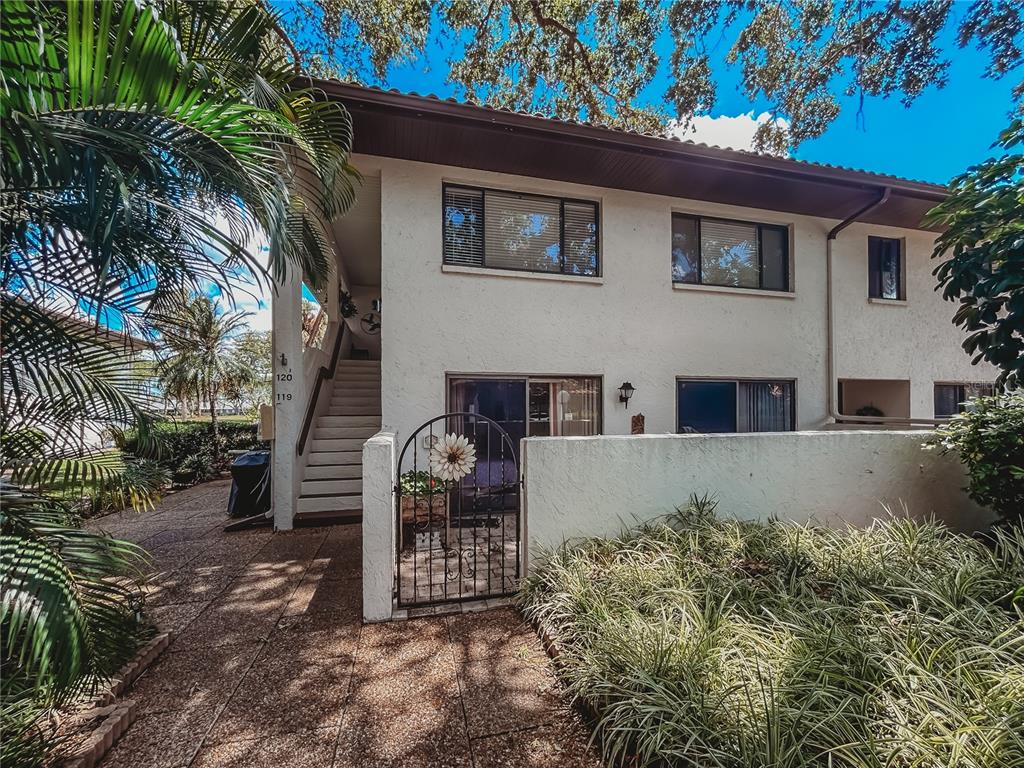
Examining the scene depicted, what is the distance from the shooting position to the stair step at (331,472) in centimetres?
681

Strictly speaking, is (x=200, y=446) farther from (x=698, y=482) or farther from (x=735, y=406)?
(x=735, y=406)

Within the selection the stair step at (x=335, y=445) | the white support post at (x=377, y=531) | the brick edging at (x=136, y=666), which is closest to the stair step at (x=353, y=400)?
the stair step at (x=335, y=445)

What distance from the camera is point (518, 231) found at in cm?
680

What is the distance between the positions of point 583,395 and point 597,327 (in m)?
1.23

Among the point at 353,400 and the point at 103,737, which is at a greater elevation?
the point at 353,400

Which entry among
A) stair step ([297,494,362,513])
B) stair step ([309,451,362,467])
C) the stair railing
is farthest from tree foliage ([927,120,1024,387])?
the stair railing

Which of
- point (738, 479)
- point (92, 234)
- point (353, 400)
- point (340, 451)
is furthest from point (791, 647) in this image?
point (353, 400)

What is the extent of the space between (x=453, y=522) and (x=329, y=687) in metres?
3.26

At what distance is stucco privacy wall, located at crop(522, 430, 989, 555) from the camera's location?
4.26 meters

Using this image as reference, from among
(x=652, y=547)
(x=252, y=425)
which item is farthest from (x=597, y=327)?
(x=252, y=425)

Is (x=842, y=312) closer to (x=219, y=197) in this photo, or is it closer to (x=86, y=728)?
(x=219, y=197)

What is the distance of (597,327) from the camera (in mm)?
6973

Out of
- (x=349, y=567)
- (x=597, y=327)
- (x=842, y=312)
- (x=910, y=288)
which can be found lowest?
(x=349, y=567)

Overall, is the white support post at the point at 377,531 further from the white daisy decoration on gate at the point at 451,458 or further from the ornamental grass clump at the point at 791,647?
the ornamental grass clump at the point at 791,647
